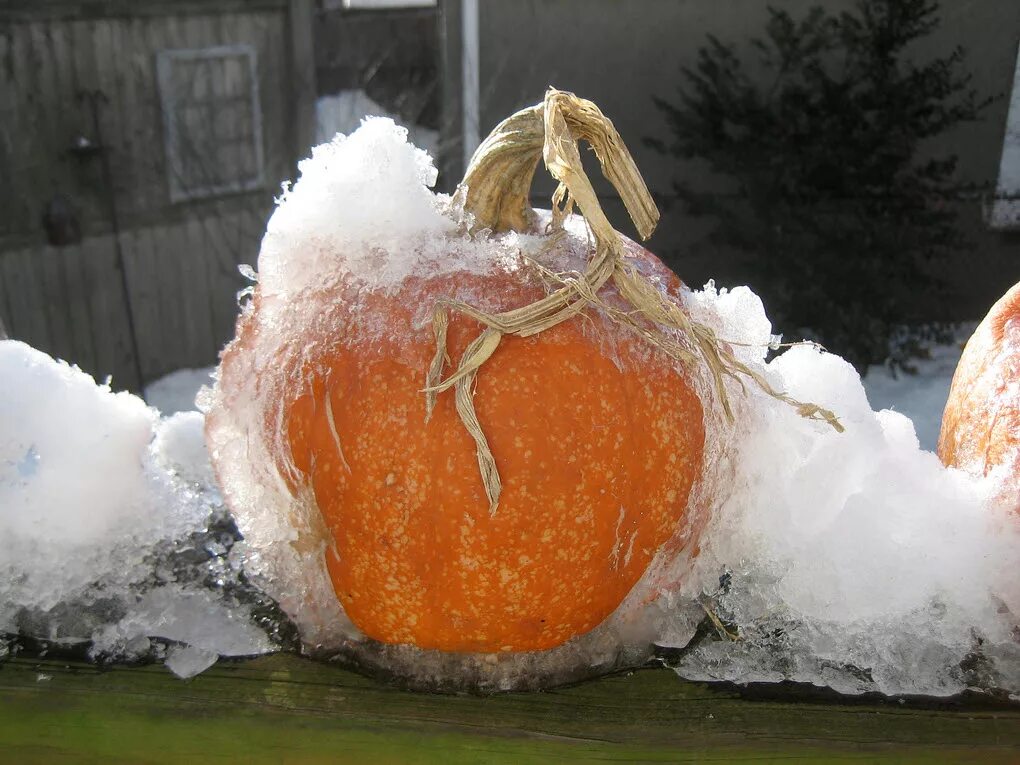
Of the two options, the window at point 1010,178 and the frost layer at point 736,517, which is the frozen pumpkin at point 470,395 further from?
the window at point 1010,178

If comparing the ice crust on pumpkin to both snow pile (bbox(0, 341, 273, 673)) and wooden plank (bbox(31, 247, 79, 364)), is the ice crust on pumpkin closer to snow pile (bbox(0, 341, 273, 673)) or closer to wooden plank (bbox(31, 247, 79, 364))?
snow pile (bbox(0, 341, 273, 673))

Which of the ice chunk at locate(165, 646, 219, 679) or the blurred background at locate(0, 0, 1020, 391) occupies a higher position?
the blurred background at locate(0, 0, 1020, 391)

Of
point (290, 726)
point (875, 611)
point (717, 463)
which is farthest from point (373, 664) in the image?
point (875, 611)

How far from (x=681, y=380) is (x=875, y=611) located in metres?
0.32

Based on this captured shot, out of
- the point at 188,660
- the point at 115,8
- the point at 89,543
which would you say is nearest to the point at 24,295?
the point at 115,8

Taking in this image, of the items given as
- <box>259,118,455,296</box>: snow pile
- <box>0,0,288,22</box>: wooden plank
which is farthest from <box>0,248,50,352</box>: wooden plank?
<box>259,118,455,296</box>: snow pile

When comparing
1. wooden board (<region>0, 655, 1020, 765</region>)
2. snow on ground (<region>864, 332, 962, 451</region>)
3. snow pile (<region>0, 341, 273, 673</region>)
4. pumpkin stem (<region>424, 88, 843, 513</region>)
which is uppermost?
pumpkin stem (<region>424, 88, 843, 513</region>)

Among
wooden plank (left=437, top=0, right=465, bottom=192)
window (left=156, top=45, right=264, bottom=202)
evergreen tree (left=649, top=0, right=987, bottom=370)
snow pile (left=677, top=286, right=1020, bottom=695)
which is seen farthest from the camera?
Answer: window (left=156, top=45, right=264, bottom=202)

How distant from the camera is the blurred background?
10.3 ft

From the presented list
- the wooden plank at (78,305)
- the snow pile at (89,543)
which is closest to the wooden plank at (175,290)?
the wooden plank at (78,305)

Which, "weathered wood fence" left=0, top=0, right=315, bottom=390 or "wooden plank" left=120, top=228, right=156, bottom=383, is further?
"wooden plank" left=120, top=228, right=156, bottom=383

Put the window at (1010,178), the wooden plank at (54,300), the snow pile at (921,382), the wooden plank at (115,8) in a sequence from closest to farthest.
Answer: the window at (1010,178)
the snow pile at (921,382)
the wooden plank at (115,8)
the wooden plank at (54,300)

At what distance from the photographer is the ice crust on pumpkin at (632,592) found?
0.92 m

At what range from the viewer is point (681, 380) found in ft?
3.05
